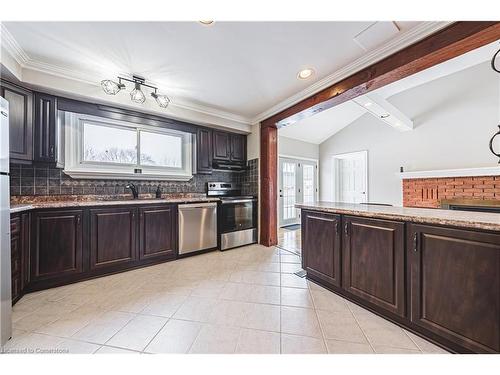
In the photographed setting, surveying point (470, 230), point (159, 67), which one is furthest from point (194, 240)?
point (470, 230)

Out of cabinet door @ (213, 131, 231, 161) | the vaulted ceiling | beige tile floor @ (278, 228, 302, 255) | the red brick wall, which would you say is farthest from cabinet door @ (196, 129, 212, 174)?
the red brick wall

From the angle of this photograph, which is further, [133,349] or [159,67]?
[159,67]

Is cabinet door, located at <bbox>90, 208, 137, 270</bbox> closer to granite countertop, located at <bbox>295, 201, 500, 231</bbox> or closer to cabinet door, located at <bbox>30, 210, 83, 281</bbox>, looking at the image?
cabinet door, located at <bbox>30, 210, 83, 281</bbox>

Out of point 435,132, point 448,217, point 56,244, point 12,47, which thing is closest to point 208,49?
point 12,47

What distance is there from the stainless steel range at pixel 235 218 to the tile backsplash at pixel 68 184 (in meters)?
0.28

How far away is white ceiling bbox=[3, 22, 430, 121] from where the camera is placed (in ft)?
5.78

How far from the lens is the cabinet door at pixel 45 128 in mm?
2301

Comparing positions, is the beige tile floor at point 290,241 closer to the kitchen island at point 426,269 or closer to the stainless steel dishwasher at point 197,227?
the stainless steel dishwasher at point 197,227

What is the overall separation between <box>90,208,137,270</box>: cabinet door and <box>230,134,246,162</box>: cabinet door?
2.11m

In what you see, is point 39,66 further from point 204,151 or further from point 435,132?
point 435,132

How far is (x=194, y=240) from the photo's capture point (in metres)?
3.24

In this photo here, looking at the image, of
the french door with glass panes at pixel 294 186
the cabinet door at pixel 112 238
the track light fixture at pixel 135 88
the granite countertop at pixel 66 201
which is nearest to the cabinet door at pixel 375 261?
the granite countertop at pixel 66 201
